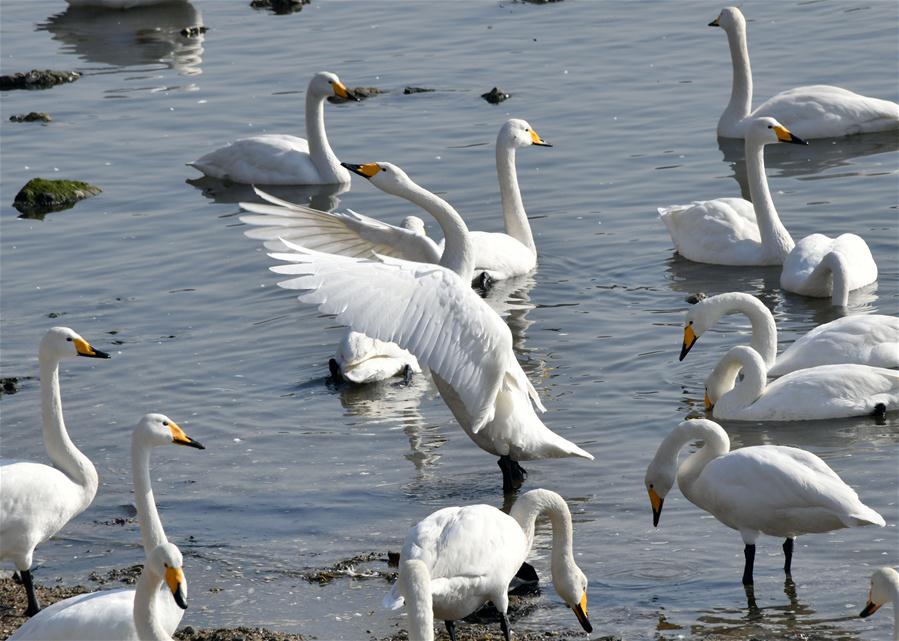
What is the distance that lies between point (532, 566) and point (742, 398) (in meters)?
2.50

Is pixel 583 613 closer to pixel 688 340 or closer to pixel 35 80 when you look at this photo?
pixel 688 340

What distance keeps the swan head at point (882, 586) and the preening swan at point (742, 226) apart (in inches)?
279

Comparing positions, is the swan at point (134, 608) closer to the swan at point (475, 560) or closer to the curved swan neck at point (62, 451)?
the swan at point (475, 560)

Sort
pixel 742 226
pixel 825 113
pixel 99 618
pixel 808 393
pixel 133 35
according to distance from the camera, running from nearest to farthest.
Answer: pixel 99 618
pixel 808 393
pixel 742 226
pixel 825 113
pixel 133 35

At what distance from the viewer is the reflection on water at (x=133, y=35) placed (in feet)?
75.7

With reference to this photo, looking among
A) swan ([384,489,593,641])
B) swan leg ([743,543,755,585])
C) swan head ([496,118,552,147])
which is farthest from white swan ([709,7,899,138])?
swan ([384,489,593,641])

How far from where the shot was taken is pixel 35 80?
2181cm

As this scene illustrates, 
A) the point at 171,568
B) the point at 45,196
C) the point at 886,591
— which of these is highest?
the point at 171,568

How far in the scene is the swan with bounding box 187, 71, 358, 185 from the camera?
1731 cm

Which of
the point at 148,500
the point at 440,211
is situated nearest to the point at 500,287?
the point at 440,211

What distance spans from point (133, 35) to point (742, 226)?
13.8 m

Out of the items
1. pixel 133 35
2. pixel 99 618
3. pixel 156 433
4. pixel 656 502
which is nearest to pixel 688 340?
pixel 656 502

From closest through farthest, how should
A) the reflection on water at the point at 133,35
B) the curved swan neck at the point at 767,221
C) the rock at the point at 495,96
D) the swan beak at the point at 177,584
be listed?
the swan beak at the point at 177,584 → the curved swan neck at the point at 767,221 → the rock at the point at 495,96 → the reflection on water at the point at 133,35

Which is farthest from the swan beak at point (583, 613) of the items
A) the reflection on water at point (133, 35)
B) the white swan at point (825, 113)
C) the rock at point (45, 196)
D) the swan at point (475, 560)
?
the reflection on water at point (133, 35)
